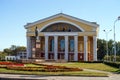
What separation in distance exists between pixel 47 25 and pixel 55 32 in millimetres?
2692

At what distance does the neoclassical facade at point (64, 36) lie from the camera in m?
74.9

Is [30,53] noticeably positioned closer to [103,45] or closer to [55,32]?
[55,32]

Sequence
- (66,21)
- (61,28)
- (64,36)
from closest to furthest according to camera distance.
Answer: (66,21), (64,36), (61,28)

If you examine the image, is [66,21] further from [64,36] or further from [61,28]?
[64,36]

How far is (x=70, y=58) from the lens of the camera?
76750 mm

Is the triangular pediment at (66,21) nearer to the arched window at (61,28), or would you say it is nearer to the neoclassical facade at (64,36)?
the neoclassical facade at (64,36)

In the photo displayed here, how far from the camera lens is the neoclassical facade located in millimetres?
74938

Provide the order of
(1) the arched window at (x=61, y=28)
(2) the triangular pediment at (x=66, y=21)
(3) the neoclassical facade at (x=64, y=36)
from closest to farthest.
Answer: (2) the triangular pediment at (x=66, y=21) → (3) the neoclassical facade at (x=64, y=36) → (1) the arched window at (x=61, y=28)

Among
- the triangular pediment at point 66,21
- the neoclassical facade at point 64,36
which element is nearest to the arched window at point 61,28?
the neoclassical facade at point 64,36

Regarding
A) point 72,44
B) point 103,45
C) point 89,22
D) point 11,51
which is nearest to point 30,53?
point 72,44

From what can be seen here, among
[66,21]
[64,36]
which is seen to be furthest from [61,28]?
[66,21]

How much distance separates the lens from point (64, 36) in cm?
7656

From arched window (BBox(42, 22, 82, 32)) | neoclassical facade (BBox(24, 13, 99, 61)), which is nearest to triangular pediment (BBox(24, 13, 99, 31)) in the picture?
neoclassical facade (BBox(24, 13, 99, 61))

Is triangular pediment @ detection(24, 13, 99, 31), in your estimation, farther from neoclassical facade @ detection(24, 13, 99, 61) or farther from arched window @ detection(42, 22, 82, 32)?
arched window @ detection(42, 22, 82, 32)
